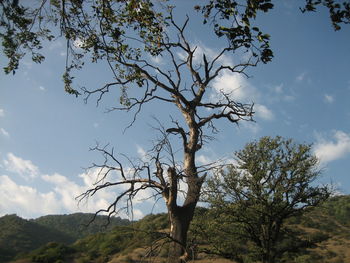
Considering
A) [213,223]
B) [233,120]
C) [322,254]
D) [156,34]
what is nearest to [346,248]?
[322,254]

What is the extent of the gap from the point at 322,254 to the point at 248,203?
28.2m

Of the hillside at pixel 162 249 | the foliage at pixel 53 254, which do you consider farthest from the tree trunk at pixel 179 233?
the foliage at pixel 53 254

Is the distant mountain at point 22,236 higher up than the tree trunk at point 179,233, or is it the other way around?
the distant mountain at point 22,236

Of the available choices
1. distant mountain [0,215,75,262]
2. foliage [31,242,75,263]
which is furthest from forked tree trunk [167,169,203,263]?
distant mountain [0,215,75,262]

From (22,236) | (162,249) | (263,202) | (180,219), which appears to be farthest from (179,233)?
(22,236)

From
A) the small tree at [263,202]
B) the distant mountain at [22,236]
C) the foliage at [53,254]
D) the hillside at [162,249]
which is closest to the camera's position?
the small tree at [263,202]

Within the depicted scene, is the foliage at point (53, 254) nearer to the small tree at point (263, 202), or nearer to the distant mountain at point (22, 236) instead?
the distant mountain at point (22, 236)

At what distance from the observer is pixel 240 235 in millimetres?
19312

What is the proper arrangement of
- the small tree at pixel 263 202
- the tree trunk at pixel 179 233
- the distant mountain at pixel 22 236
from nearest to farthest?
the tree trunk at pixel 179 233 < the small tree at pixel 263 202 < the distant mountain at pixel 22 236

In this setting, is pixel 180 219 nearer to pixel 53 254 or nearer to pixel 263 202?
pixel 263 202

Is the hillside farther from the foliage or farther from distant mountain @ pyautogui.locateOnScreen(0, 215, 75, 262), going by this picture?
distant mountain @ pyautogui.locateOnScreen(0, 215, 75, 262)

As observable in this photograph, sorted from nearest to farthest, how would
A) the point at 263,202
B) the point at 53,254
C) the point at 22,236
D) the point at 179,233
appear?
the point at 179,233
the point at 263,202
the point at 53,254
the point at 22,236

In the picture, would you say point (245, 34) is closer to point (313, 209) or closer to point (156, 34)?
point (156, 34)

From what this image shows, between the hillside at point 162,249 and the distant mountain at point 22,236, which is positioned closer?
the hillside at point 162,249
